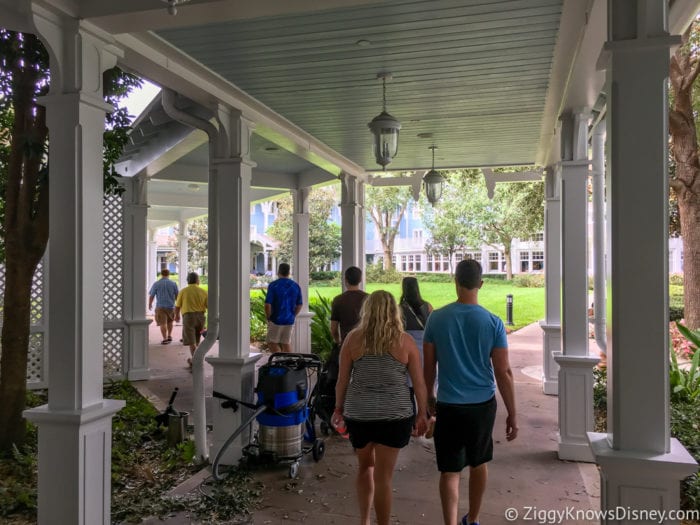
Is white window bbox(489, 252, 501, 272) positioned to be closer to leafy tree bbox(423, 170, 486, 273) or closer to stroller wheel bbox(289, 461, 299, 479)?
leafy tree bbox(423, 170, 486, 273)

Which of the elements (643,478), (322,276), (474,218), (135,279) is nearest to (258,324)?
(135,279)

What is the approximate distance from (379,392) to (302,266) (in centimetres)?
772

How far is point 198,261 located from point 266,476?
3470 cm

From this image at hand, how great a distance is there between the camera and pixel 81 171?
3107 millimetres

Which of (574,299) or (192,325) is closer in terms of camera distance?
(574,299)

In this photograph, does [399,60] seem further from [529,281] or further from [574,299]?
[529,281]

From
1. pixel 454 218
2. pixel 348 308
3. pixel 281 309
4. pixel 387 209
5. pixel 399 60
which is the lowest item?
pixel 281 309

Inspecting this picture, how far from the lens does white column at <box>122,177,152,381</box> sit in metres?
8.44

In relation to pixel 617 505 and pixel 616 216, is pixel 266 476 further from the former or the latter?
pixel 616 216

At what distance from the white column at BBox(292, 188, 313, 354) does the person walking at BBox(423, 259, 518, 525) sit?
744 cm

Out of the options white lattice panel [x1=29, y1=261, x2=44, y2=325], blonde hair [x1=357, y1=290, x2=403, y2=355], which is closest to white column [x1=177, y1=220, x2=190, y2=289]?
white lattice panel [x1=29, y1=261, x2=44, y2=325]

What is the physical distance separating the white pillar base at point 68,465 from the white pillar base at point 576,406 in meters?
3.87

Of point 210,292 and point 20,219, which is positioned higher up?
point 20,219

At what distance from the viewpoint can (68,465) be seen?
302cm
